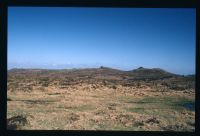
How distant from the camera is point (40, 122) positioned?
1087cm
